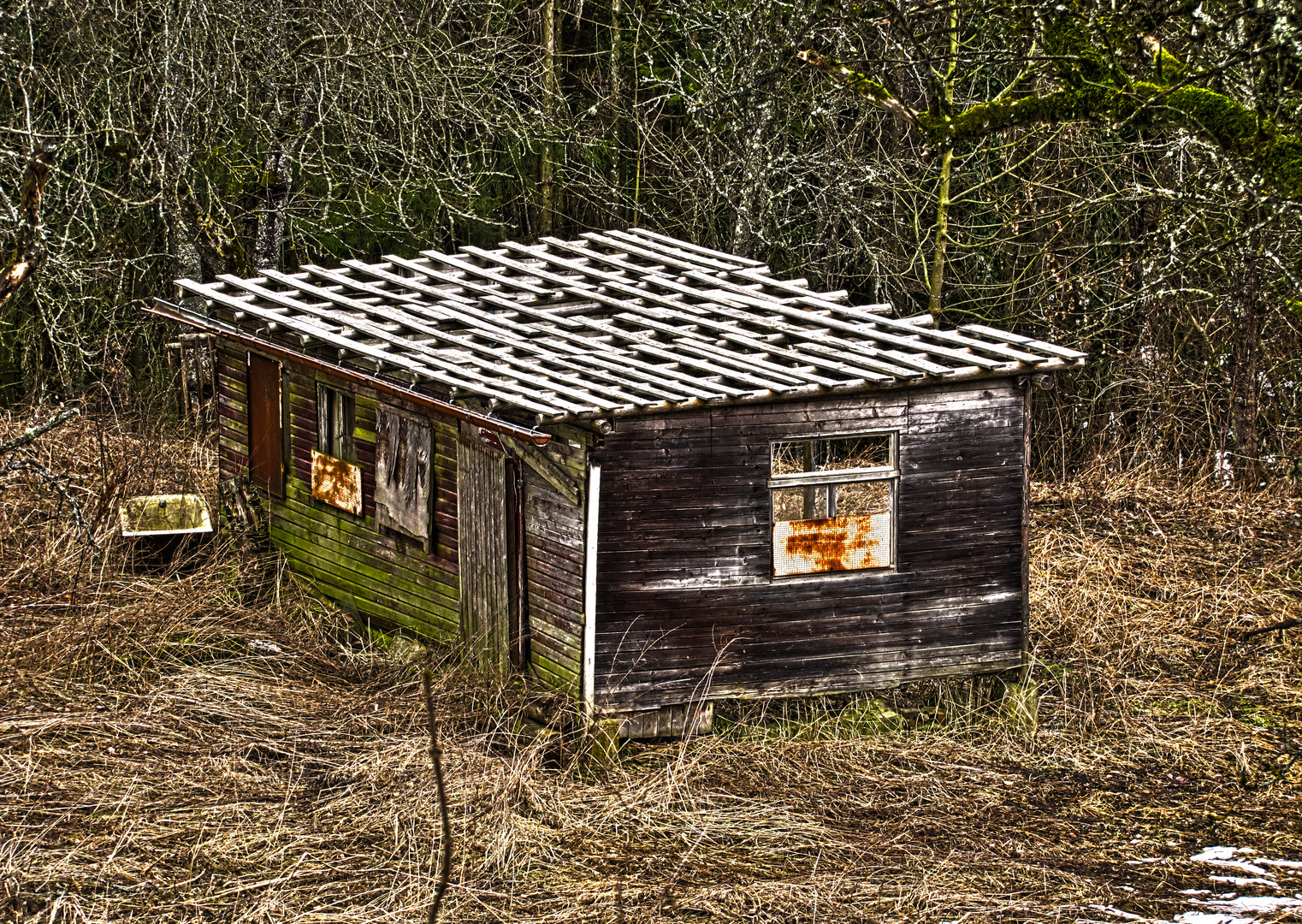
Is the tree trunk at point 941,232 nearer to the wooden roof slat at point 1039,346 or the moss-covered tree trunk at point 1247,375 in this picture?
the moss-covered tree trunk at point 1247,375

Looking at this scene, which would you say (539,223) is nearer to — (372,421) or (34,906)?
(372,421)

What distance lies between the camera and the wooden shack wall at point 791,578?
10805mm

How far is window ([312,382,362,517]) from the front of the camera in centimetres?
1330

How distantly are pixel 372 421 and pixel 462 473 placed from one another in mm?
1521

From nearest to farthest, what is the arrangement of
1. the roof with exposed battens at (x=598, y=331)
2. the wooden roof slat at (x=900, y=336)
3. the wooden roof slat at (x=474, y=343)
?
the wooden roof slat at (x=474, y=343), the roof with exposed battens at (x=598, y=331), the wooden roof slat at (x=900, y=336)

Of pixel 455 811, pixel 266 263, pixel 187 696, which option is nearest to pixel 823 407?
pixel 455 811

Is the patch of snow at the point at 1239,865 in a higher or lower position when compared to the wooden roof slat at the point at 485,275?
lower

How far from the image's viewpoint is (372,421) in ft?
42.8

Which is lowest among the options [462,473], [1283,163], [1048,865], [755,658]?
[1048,865]

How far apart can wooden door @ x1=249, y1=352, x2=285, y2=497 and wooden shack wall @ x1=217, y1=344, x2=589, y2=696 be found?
0.12 metres

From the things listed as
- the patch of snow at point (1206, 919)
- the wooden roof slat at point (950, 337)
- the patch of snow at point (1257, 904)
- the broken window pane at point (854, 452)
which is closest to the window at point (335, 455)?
the wooden roof slat at point (950, 337)

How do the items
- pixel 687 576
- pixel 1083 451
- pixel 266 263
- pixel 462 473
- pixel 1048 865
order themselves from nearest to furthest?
pixel 1048 865
pixel 687 576
pixel 462 473
pixel 266 263
pixel 1083 451

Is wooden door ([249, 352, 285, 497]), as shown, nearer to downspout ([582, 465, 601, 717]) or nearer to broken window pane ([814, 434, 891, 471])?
downspout ([582, 465, 601, 717])

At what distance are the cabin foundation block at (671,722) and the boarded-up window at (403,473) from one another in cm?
244
